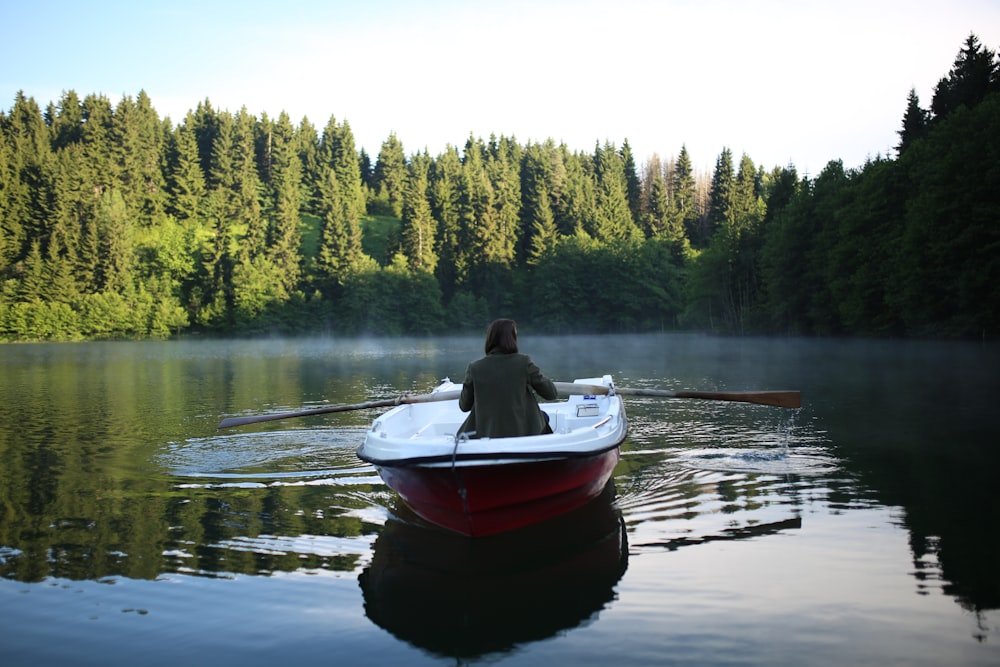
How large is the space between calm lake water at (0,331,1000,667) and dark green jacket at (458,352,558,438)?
44.2 inches

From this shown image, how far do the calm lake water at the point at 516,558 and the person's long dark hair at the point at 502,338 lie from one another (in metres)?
1.89

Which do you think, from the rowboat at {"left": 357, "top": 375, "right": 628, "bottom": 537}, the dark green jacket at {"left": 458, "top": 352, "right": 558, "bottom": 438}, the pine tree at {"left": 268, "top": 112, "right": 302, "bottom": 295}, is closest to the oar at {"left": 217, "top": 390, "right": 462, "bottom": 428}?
the rowboat at {"left": 357, "top": 375, "right": 628, "bottom": 537}

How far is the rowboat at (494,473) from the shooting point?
785 centimetres

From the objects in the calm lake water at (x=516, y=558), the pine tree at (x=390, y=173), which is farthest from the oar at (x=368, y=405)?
Result: the pine tree at (x=390, y=173)

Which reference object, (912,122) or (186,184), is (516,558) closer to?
(912,122)

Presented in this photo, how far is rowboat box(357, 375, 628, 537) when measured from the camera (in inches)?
309

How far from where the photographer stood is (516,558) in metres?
8.00

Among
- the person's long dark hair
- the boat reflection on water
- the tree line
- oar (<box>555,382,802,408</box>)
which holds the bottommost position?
the boat reflection on water

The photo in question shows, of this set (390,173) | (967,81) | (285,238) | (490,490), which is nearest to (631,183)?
(390,173)

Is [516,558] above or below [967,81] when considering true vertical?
below

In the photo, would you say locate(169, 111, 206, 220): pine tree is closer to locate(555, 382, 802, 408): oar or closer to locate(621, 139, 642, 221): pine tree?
locate(621, 139, 642, 221): pine tree

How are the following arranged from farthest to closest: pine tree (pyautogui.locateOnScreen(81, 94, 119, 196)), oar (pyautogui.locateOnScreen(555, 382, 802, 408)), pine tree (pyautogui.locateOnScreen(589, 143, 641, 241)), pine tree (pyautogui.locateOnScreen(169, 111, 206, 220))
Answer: pine tree (pyautogui.locateOnScreen(169, 111, 206, 220)) → pine tree (pyautogui.locateOnScreen(589, 143, 641, 241)) → pine tree (pyautogui.locateOnScreen(81, 94, 119, 196)) → oar (pyautogui.locateOnScreen(555, 382, 802, 408))

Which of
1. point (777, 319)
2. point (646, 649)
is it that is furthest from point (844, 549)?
point (777, 319)

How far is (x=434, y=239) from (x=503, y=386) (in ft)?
335
